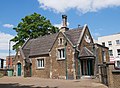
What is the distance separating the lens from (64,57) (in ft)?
97.6

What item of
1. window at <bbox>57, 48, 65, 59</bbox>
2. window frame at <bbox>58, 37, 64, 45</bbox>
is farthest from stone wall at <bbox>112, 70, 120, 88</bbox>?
window frame at <bbox>58, 37, 64, 45</bbox>

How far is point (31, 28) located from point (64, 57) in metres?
23.0

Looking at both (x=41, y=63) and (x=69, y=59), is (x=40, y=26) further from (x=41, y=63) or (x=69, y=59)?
(x=69, y=59)

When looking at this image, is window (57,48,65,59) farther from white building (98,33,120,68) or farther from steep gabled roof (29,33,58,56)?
white building (98,33,120,68)

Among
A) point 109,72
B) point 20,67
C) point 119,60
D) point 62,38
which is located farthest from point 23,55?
point 119,60

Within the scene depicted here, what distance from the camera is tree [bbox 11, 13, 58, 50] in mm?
50125

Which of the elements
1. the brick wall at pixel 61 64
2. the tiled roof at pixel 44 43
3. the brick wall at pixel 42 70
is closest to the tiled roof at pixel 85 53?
the brick wall at pixel 61 64

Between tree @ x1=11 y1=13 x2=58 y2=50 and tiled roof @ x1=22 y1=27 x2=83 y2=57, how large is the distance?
10.2 meters

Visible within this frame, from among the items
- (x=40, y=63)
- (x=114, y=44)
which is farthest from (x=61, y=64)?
(x=114, y=44)

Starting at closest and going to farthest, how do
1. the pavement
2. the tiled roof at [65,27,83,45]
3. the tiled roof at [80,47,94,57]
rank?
1. the pavement
2. the tiled roof at [80,47,94,57]
3. the tiled roof at [65,27,83,45]

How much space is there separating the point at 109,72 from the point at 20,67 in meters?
23.3

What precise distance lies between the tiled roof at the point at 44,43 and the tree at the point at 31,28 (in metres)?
10.2

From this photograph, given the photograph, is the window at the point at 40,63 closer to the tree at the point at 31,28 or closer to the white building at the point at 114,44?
the tree at the point at 31,28

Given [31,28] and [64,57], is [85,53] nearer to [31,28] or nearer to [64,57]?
[64,57]
